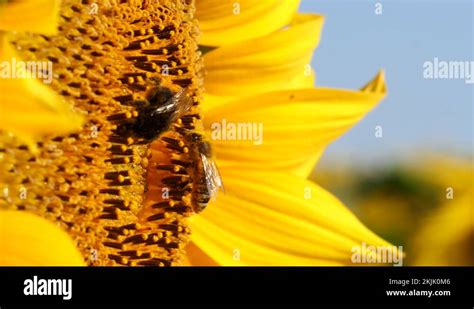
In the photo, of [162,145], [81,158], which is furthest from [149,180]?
[81,158]

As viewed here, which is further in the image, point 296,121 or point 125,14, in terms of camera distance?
point 296,121

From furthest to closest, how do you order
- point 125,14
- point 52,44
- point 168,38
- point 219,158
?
point 219,158 < point 168,38 < point 125,14 < point 52,44

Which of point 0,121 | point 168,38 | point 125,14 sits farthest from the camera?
point 168,38

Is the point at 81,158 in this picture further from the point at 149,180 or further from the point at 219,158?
the point at 219,158

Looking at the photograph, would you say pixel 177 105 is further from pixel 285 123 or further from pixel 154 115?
pixel 285 123

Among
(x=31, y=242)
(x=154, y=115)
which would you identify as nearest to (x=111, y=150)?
(x=154, y=115)

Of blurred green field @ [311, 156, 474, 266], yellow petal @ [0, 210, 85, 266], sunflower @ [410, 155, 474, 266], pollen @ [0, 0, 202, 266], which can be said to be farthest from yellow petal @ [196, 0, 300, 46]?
yellow petal @ [0, 210, 85, 266]

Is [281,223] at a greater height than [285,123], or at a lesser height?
lesser

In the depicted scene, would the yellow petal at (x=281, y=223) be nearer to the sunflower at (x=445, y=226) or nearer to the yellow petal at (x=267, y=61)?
the sunflower at (x=445, y=226)
